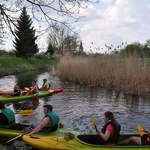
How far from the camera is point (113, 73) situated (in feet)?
55.5

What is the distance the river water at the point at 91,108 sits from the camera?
971 centimetres

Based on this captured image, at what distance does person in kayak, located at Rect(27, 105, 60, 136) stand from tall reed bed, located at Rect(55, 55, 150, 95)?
8.31m

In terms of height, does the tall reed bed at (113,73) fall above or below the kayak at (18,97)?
above

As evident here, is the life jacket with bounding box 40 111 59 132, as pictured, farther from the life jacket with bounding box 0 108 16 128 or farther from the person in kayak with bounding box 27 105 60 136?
the life jacket with bounding box 0 108 16 128

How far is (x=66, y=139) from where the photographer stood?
21.6 ft

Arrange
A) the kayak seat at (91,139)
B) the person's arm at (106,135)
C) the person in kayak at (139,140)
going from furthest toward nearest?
the kayak seat at (91,139)
the person in kayak at (139,140)
the person's arm at (106,135)

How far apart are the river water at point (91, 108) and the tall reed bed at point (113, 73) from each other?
71 centimetres

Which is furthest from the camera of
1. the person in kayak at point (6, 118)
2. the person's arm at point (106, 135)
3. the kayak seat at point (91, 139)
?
the person in kayak at point (6, 118)

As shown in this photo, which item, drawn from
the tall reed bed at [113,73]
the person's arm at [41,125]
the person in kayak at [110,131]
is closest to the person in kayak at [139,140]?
the person in kayak at [110,131]

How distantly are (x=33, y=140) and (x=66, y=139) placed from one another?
0.89 metres

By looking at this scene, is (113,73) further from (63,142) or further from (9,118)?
(63,142)

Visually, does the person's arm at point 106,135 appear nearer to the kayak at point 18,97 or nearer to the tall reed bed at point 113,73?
the kayak at point 18,97

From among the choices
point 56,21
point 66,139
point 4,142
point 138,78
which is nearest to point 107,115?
point 66,139

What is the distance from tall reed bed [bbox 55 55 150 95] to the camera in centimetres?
1474
